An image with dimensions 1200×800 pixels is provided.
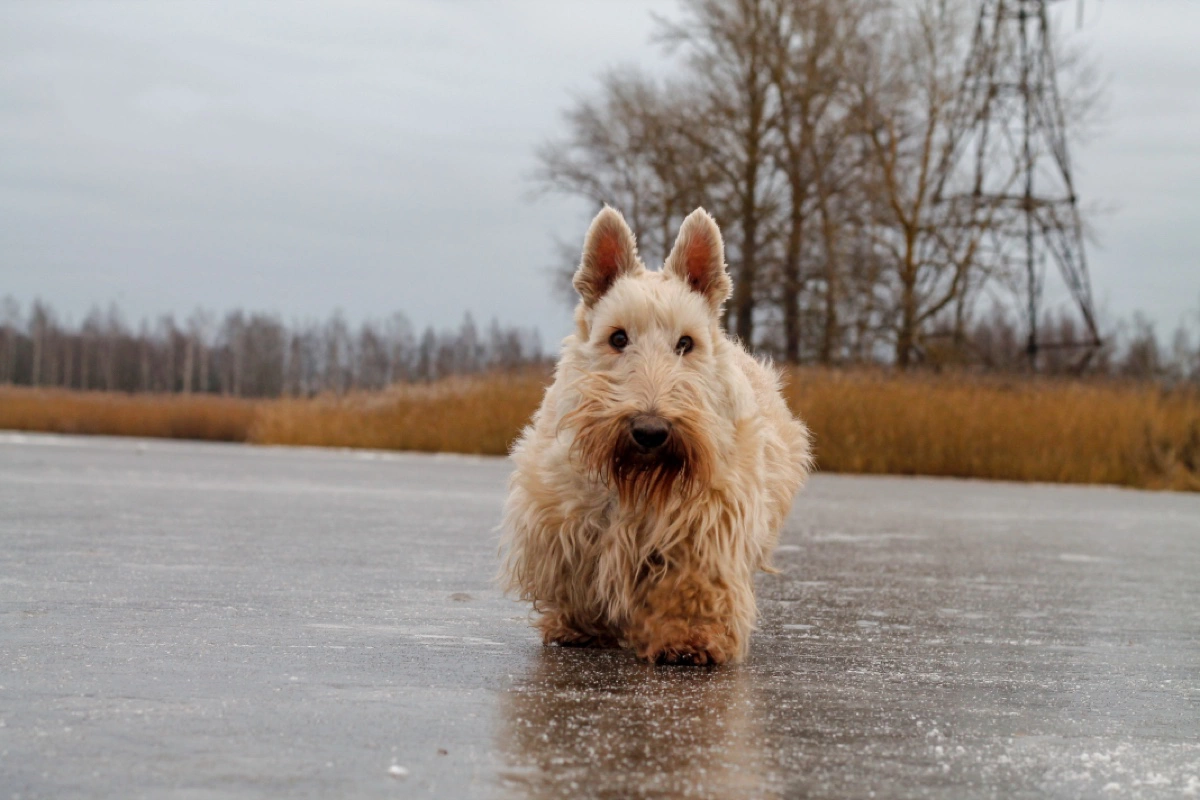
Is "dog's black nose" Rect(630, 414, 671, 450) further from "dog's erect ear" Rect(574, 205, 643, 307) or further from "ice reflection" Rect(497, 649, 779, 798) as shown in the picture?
"dog's erect ear" Rect(574, 205, 643, 307)

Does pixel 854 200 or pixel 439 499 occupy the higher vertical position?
pixel 854 200

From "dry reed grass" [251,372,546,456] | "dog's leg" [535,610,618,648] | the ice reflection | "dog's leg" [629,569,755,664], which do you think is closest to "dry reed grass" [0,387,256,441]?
"dry reed grass" [251,372,546,456]

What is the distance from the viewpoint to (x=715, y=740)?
3637 millimetres

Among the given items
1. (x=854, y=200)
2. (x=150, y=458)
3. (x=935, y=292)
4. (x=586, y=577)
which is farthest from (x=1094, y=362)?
(x=586, y=577)

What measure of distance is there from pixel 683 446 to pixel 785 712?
1213 mm

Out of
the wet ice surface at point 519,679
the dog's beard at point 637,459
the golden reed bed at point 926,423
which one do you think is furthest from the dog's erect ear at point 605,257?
the golden reed bed at point 926,423

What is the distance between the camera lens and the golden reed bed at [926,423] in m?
22.2

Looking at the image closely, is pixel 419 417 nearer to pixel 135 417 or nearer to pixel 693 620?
pixel 135 417

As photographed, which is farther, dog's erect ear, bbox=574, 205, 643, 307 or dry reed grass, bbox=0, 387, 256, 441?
dry reed grass, bbox=0, 387, 256, 441

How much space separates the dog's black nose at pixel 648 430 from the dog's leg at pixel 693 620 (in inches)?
23.2

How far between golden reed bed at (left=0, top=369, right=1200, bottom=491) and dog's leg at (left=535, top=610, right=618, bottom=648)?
1435 cm

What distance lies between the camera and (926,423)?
23266mm

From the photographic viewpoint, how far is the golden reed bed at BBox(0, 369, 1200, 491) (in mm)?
22172

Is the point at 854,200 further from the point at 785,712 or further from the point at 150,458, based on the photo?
the point at 785,712
